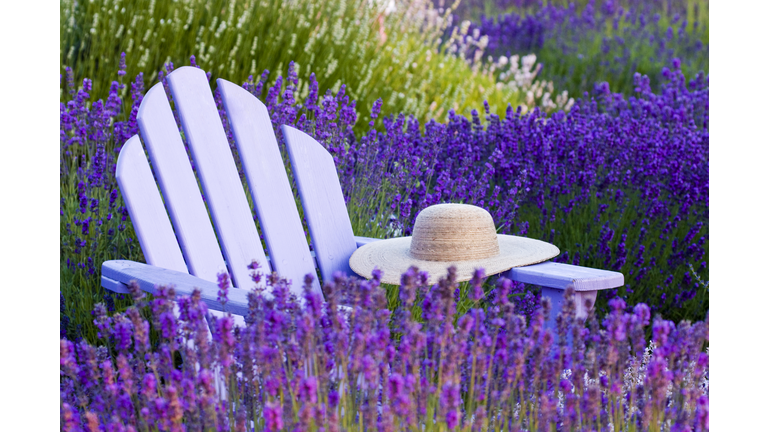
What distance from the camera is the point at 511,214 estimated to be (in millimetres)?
2584

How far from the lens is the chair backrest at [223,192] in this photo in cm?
180

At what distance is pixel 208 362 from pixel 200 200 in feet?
2.61

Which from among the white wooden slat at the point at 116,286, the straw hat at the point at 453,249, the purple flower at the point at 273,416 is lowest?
the purple flower at the point at 273,416

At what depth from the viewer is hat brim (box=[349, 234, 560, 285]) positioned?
190cm

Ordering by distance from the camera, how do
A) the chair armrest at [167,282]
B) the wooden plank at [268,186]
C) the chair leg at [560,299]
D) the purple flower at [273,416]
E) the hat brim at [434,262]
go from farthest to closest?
the wooden plank at [268,186] → the hat brim at [434,262] → the chair leg at [560,299] → the chair armrest at [167,282] → the purple flower at [273,416]

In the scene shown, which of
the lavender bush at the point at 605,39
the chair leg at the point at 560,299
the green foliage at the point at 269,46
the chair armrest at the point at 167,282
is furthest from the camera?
the lavender bush at the point at 605,39

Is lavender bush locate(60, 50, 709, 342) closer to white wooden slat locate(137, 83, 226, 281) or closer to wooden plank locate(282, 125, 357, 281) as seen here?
wooden plank locate(282, 125, 357, 281)

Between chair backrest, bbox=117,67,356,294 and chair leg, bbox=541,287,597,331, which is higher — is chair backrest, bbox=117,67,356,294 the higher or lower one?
the higher one

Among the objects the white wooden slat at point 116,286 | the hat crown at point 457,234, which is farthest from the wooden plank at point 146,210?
the hat crown at point 457,234

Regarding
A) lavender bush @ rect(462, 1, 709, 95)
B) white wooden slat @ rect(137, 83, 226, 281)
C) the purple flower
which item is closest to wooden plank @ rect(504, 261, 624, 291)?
white wooden slat @ rect(137, 83, 226, 281)

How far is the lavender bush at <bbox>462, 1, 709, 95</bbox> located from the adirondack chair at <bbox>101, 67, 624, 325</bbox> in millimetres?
4495

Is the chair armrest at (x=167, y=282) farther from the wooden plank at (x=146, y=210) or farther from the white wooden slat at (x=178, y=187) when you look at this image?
the white wooden slat at (x=178, y=187)

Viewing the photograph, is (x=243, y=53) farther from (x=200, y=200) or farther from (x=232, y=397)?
(x=232, y=397)
